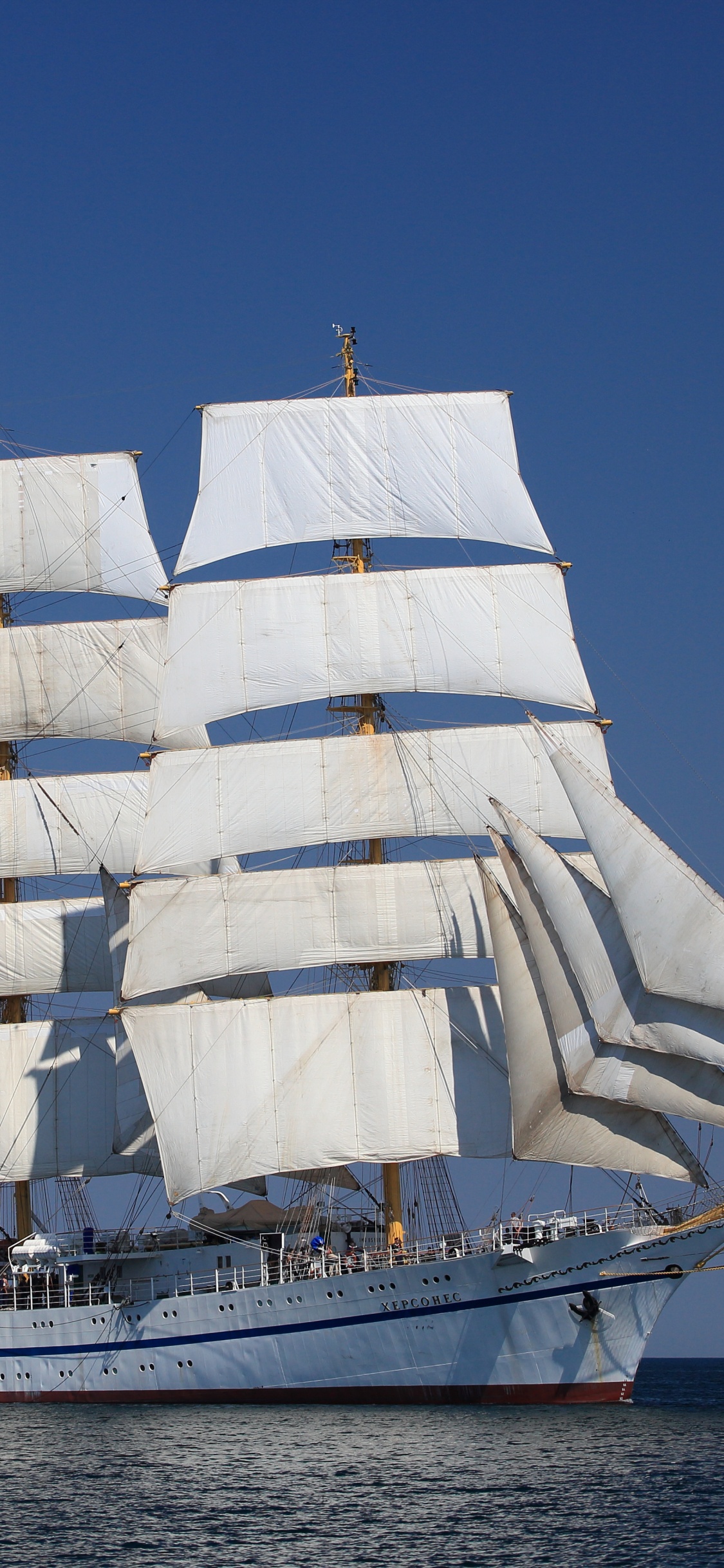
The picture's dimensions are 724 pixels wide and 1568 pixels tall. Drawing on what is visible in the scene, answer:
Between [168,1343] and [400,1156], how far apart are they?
6.91m

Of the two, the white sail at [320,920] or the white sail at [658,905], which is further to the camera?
the white sail at [320,920]

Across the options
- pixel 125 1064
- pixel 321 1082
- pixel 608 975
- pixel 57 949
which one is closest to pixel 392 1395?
pixel 321 1082

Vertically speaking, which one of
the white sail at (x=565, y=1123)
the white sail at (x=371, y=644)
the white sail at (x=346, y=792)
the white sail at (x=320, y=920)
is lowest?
the white sail at (x=565, y=1123)

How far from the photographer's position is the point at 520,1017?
120 ft

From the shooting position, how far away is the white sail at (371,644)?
44375 millimetres

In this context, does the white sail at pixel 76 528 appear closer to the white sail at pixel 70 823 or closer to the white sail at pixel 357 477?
the white sail at pixel 70 823

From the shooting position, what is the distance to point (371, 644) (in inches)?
1751

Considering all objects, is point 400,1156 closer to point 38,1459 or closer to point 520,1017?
point 520,1017

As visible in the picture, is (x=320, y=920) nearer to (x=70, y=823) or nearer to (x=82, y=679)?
(x=70, y=823)

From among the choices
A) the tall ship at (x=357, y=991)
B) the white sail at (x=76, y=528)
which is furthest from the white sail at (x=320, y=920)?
the white sail at (x=76, y=528)

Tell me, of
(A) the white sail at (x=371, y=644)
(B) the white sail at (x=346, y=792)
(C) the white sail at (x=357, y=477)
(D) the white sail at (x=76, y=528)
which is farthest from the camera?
(D) the white sail at (x=76, y=528)

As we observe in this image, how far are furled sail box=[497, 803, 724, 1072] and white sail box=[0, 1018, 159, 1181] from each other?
668 inches

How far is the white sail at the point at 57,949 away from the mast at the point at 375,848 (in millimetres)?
9609

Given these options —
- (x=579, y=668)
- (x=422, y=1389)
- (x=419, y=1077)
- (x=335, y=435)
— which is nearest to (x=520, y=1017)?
(x=419, y=1077)
